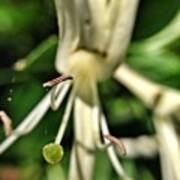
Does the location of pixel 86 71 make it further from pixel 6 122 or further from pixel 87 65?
pixel 6 122

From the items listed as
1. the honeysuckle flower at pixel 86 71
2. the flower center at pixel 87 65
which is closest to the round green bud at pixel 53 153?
the honeysuckle flower at pixel 86 71

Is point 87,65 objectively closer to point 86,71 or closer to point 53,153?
point 86,71

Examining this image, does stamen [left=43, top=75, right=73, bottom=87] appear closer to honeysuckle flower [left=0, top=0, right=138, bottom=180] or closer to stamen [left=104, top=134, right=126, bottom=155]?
honeysuckle flower [left=0, top=0, right=138, bottom=180]

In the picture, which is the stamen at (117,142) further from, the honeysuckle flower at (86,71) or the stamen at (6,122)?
the stamen at (6,122)

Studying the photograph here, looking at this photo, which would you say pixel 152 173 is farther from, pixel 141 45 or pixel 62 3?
pixel 62 3

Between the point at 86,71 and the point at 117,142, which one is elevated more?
the point at 86,71

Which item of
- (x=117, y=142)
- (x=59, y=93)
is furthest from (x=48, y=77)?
(x=117, y=142)
